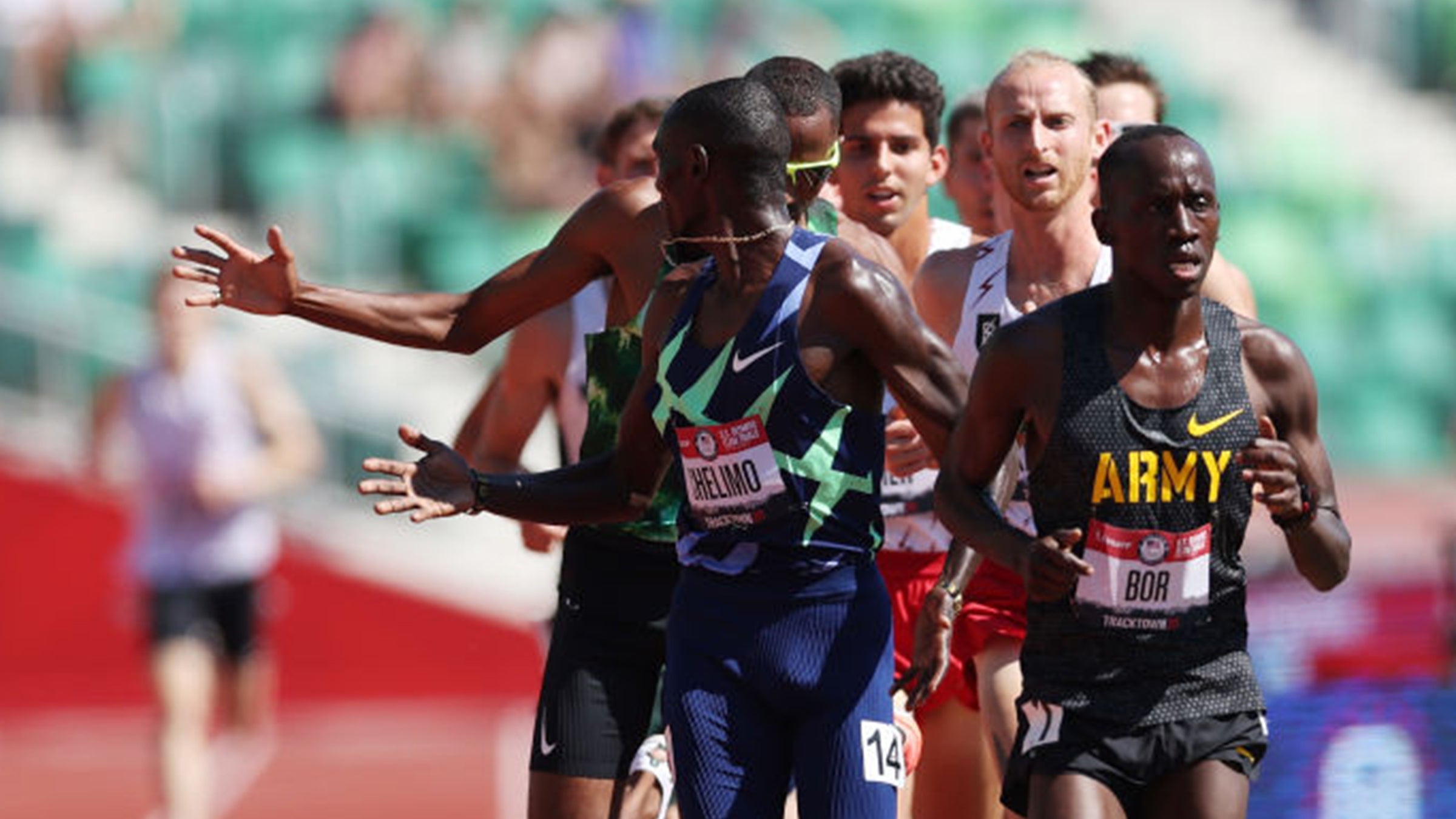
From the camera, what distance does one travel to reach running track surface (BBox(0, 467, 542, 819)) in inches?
581

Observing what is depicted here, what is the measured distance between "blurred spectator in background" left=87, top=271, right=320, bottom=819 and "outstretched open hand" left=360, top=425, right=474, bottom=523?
6474mm

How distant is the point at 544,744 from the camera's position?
6426 mm

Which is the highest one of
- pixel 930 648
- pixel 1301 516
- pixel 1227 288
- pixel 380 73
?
pixel 380 73

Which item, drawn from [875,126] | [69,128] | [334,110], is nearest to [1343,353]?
[334,110]

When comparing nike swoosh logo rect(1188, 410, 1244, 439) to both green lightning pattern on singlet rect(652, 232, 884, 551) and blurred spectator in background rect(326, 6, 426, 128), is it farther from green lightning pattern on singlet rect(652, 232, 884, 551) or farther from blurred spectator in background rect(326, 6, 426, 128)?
blurred spectator in background rect(326, 6, 426, 128)

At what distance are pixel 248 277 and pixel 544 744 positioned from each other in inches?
54.8

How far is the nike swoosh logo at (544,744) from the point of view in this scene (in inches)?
252

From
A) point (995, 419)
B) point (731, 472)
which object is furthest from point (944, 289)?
point (731, 472)

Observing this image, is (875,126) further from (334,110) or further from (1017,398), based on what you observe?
(334,110)

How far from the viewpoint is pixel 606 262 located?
627 centimetres

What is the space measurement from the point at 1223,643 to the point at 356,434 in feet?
33.0

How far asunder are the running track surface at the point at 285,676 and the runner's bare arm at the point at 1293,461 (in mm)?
9421

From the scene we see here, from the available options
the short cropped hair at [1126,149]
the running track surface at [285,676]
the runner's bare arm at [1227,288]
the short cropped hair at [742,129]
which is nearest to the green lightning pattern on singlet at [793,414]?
the short cropped hair at [742,129]

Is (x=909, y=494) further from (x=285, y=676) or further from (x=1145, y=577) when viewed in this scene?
(x=285, y=676)
